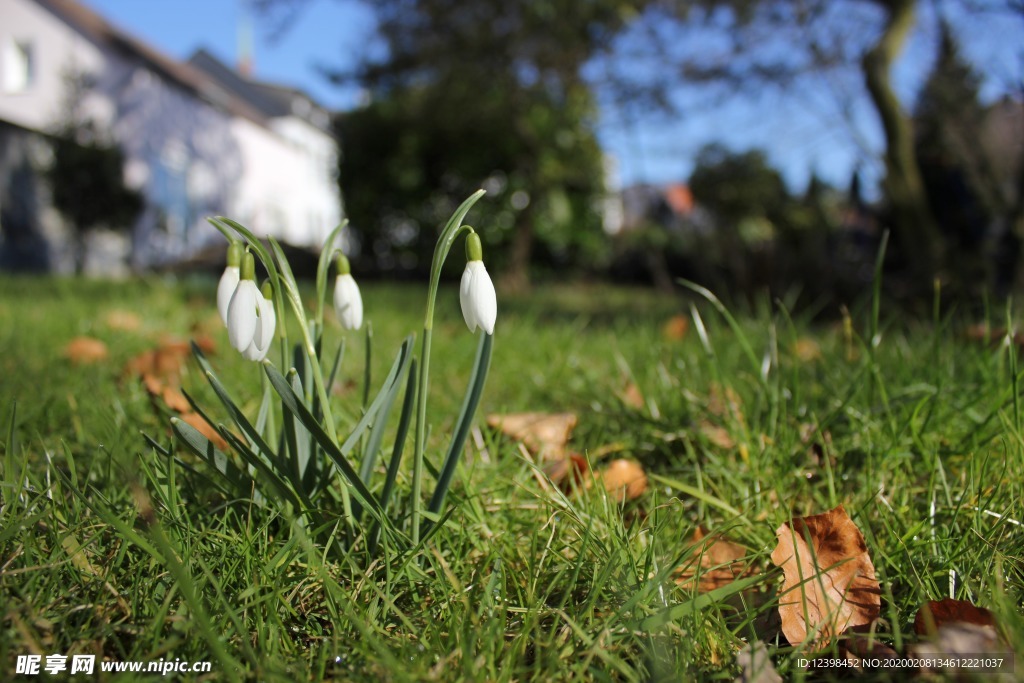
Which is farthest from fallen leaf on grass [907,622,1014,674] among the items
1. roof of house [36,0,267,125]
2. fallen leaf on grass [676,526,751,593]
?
roof of house [36,0,267,125]

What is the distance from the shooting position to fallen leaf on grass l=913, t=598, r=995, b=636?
0.93 metres

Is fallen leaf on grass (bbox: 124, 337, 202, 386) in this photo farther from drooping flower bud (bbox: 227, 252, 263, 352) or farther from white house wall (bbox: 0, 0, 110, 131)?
white house wall (bbox: 0, 0, 110, 131)

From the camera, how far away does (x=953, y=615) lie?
952 mm

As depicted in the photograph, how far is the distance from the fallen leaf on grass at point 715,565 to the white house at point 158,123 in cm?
1113

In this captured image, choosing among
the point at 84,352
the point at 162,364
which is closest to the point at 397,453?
the point at 162,364

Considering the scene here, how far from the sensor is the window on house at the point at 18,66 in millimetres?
15844

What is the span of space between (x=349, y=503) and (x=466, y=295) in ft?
1.30

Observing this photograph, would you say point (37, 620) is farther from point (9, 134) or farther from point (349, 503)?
point (9, 134)

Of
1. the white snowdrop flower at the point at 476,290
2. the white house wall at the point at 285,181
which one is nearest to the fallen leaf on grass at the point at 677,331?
the white snowdrop flower at the point at 476,290

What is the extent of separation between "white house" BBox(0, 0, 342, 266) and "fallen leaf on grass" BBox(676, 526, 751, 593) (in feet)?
36.5

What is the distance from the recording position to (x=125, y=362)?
8.30 feet

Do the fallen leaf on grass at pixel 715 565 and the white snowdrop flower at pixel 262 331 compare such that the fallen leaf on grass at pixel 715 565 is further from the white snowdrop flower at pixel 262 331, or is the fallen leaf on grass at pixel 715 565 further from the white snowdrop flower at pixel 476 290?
the white snowdrop flower at pixel 262 331

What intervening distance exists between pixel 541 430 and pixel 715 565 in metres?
0.63

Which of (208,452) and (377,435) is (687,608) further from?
(208,452)
